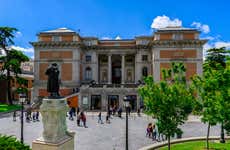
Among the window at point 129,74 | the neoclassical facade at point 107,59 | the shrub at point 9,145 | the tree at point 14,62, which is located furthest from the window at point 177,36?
the shrub at point 9,145

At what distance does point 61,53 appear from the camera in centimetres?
4819

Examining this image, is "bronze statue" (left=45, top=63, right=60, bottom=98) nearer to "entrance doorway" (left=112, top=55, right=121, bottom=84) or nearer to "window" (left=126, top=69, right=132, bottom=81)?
"window" (left=126, top=69, right=132, bottom=81)

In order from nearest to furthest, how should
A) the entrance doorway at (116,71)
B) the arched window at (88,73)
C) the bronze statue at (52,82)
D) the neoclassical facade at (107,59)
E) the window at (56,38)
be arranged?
1. the bronze statue at (52,82)
2. the neoclassical facade at (107,59)
3. the window at (56,38)
4. the arched window at (88,73)
5. the entrance doorway at (116,71)

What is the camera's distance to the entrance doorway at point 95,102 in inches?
1780

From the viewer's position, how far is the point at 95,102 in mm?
45500

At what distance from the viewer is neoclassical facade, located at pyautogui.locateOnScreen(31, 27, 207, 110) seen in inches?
1777

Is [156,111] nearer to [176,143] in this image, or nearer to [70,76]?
[176,143]

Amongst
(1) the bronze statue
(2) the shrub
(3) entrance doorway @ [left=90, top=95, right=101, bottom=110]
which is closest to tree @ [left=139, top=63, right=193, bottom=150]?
(1) the bronze statue

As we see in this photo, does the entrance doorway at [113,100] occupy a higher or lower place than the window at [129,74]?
lower

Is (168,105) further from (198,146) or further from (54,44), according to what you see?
(54,44)

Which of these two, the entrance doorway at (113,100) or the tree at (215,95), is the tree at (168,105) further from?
the entrance doorway at (113,100)

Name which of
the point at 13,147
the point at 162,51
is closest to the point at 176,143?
the point at 13,147

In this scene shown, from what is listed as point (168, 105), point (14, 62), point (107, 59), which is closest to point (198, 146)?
point (168, 105)

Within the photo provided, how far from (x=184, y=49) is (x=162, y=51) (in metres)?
3.93
